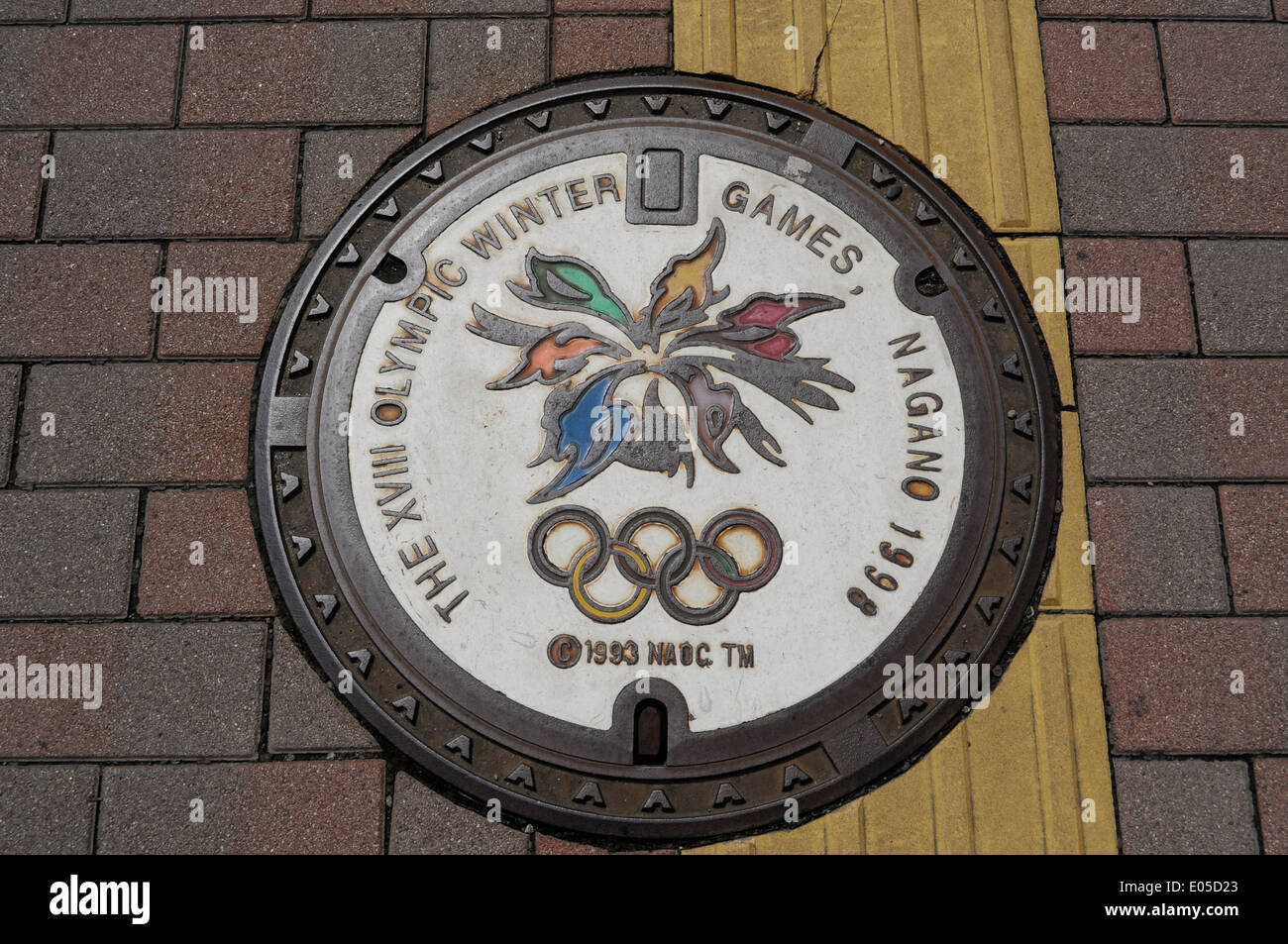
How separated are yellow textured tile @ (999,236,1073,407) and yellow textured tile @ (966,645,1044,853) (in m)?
0.90

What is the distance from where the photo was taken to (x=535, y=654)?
9.13ft

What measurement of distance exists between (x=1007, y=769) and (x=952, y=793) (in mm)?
170

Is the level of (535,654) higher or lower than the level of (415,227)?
lower

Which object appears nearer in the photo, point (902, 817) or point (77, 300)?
point (902, 817)

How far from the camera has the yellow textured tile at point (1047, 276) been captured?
122 inches

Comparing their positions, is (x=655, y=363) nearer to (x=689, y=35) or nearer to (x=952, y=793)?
(x=689, y=35)

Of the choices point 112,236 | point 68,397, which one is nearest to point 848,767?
point 68,397

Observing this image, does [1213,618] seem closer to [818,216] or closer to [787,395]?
[787,395]

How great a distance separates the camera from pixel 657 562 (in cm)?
285

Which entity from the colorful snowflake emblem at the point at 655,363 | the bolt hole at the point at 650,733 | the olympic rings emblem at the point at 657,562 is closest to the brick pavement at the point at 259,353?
the bolt hole at the point at 650,733

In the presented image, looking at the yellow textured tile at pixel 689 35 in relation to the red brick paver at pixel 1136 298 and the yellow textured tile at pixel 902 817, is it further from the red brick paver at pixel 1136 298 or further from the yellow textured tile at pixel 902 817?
the yellow textured tile at pixel 902 817

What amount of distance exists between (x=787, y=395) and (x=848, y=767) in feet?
3.52

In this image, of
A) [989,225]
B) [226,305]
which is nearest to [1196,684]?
[989,225]
